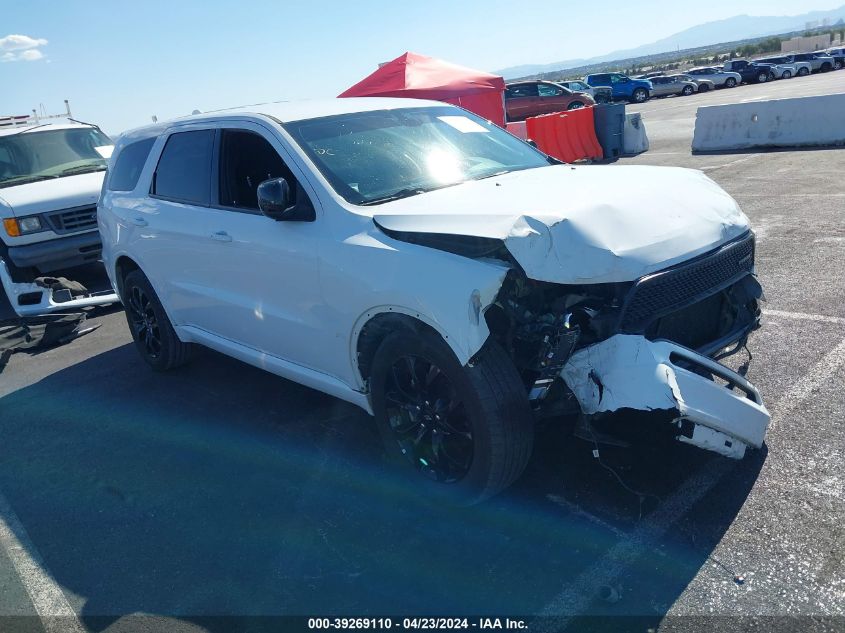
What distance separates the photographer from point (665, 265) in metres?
3.27

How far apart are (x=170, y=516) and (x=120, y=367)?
292 cm

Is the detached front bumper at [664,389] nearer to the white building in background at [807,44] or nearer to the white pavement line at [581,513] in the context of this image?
the white pavement line at [581,513]

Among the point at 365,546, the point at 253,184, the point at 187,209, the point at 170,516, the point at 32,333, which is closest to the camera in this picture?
the point at 365,546

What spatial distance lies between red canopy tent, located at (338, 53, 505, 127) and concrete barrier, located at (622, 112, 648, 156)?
3563 millimetres

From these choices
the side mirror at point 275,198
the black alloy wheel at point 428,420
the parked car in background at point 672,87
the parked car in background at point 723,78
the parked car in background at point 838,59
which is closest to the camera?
the black alloy wheel at point 428,420

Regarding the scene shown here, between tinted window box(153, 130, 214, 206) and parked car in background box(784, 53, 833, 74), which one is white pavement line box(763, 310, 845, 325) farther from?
parked car in background box(784, 53, 833, 74)

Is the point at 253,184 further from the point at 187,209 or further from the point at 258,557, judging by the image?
the point at 258,557

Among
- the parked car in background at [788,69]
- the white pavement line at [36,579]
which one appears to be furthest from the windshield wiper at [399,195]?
the parked car in background at [788,69]

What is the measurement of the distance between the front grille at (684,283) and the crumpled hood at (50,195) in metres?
7.46

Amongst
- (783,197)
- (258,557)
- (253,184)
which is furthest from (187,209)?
(783,197)

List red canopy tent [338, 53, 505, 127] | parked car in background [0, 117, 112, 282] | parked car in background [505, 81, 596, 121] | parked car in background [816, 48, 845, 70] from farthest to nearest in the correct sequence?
parked car in background [816, 48, 845, 70] → parked car in background [505, 81, 596, 121] → red canopy tent [338, 53, 505, 127] → parked car in background [0, 117, 112, 282]

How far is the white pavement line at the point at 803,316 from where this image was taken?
5266 mm

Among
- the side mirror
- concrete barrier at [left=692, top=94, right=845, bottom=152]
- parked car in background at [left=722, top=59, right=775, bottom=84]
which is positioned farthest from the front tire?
the side mirror

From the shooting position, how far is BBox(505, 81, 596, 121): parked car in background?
28.4 metres
